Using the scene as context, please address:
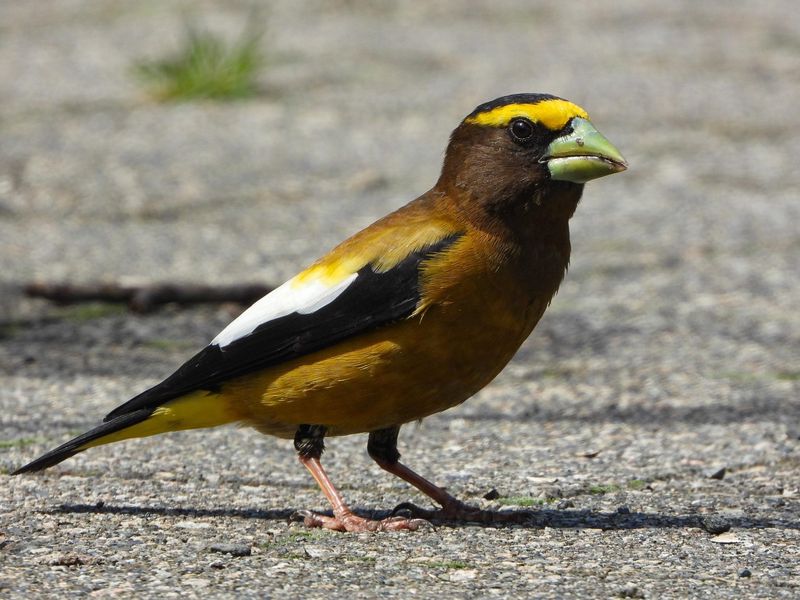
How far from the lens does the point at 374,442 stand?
4750 mm

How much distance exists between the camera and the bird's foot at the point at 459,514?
14.9 ft

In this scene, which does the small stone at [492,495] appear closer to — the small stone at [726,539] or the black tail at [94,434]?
the small stone at [726,539]

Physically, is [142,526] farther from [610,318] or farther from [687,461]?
[610,318]

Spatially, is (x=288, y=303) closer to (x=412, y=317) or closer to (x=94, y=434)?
(x=412, y=317)

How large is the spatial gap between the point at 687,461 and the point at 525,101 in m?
1.58

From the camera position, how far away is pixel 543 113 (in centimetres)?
454

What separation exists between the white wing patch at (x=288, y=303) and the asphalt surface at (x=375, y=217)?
1.99 ft

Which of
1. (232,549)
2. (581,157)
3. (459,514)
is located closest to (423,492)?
(459,514)

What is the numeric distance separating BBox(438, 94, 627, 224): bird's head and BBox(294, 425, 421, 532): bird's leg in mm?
935

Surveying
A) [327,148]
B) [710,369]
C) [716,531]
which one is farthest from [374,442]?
[327,148]

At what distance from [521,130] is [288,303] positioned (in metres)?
0.95

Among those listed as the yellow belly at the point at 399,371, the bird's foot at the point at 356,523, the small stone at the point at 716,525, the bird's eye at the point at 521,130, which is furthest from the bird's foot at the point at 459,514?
the bird's eye at the point at 521,130

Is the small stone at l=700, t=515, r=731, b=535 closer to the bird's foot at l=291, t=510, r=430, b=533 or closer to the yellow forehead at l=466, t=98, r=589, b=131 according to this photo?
the bird's foot at l=291, t=510, r=430, b=533

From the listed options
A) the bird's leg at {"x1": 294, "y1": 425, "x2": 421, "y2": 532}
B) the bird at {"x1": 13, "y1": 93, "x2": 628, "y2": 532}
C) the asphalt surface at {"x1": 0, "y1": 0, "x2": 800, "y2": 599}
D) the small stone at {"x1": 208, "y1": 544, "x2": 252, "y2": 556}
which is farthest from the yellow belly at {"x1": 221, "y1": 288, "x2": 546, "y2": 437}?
the small stone at {"x1": 208, "y1": 544, "x2": 252, "y2": 556}
